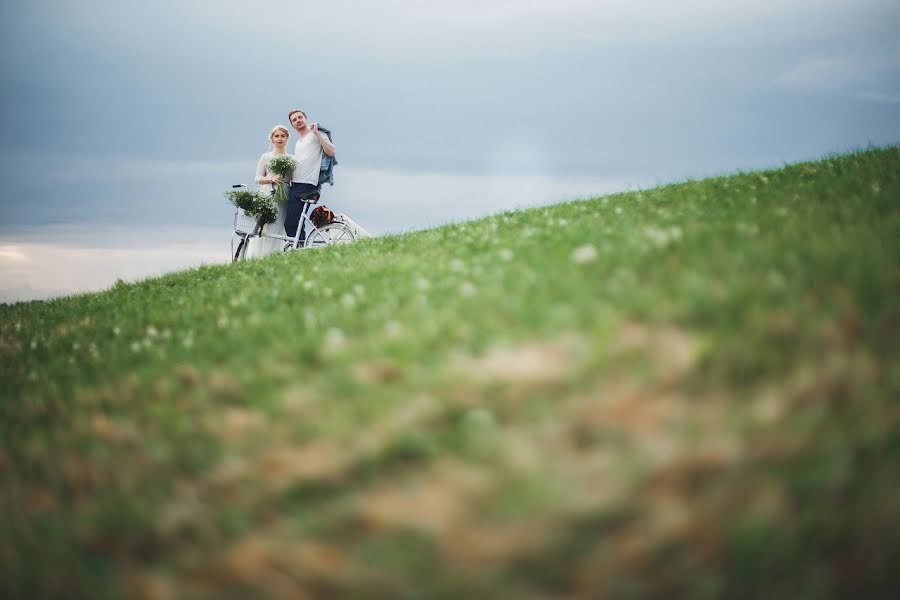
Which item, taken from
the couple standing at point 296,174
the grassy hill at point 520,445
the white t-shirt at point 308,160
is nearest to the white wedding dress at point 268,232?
the couple standing at point 296,174

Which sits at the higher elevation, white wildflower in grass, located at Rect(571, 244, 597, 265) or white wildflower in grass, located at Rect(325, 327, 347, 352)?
white wildflower in grass, located at Rect(571, 244, 597, 265)

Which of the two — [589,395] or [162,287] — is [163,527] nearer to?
[589,395]

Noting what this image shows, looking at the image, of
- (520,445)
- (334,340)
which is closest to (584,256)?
(334,340)

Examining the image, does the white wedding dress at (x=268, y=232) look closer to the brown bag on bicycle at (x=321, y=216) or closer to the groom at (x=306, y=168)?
the groom at (x=306, y=168)

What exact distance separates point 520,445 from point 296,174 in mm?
14643

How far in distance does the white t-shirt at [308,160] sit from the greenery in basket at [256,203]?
1.11 m

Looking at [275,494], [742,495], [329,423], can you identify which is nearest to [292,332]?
[329,423]

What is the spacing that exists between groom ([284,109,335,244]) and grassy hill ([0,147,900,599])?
11.2 metres

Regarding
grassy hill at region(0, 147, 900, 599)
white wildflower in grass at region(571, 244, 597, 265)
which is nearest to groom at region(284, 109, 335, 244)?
grassy hill at region(0, 147, 900, 599)

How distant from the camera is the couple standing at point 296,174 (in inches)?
601

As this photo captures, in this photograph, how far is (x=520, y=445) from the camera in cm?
253

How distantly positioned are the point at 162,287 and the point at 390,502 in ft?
33.4

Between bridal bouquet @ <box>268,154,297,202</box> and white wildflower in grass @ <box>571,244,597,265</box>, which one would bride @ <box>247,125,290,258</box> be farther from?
white wildflower in grass @ <box>571,244,597,265</box>

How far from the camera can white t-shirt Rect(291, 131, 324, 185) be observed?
15289 mm
